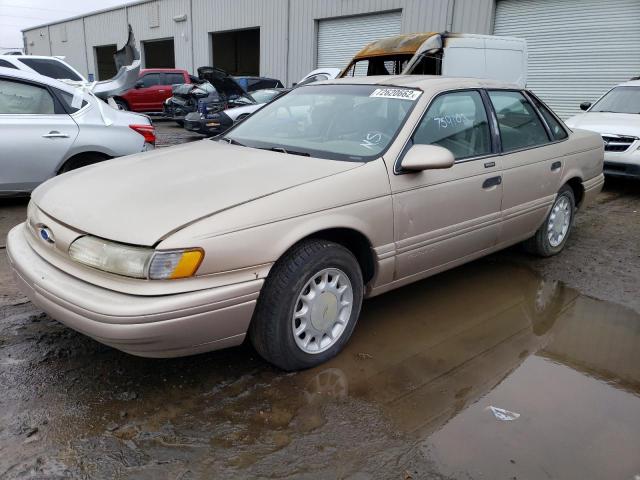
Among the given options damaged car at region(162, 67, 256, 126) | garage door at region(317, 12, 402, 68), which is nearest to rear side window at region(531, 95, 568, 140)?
damaged car at region(162, 67, 256, 126)

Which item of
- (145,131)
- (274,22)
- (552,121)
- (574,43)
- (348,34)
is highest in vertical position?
(274,22)

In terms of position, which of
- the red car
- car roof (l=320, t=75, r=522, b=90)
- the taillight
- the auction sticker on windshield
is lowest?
the red car

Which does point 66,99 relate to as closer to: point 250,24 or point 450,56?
point 450,56

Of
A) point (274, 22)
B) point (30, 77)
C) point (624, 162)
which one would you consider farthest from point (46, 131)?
point (274, 22)

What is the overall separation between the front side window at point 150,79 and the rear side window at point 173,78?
0.27m

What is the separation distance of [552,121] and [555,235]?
100cm

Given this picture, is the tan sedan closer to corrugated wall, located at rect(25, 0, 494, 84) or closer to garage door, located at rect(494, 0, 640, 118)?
garage door, located at rect(494, 0, 640, 118)

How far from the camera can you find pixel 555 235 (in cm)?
477

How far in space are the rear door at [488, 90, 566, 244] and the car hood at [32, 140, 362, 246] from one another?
151 cm

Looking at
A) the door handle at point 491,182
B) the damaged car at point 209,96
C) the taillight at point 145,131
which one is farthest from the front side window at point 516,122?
the damaged car at point 209,96

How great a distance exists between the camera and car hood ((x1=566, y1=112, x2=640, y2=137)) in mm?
7328

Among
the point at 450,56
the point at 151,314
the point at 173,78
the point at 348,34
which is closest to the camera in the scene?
the point at 151,314

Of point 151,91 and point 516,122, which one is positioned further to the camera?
point 151,91

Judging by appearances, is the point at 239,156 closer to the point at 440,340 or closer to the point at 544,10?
the point at 440,340
